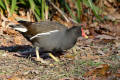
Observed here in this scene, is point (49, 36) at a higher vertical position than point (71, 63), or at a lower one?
higher

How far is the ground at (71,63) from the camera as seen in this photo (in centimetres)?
434

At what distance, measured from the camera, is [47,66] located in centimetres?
492

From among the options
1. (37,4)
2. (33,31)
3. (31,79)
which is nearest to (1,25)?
(37,4)

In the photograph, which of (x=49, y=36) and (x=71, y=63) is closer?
(x=71, y=63)

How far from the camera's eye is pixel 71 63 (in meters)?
5.02

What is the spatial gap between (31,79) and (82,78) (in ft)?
2.16

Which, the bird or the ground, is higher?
the bird

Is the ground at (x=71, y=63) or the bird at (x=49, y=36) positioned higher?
the bird at (x=49, y=36)

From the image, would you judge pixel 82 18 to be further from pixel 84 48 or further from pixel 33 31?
pixel 33 31

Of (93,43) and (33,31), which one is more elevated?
(33,31)

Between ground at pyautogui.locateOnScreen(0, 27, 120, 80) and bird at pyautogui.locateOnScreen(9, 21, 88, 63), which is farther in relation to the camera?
bird at pyautogui.locateOnScreen(9, 21, 88, 63)

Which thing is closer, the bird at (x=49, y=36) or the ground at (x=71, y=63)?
the ground at (x=71, y=63)

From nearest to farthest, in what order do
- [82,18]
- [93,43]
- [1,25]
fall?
1. [93,43]
2. [1,25]
3. [82,18]

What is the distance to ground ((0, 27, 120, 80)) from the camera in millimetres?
4336
